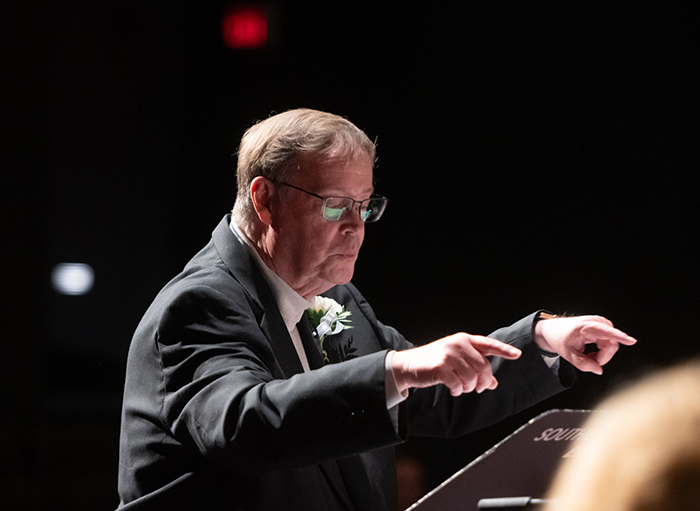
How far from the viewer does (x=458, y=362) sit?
1.08 m

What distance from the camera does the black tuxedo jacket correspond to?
1.15 meters

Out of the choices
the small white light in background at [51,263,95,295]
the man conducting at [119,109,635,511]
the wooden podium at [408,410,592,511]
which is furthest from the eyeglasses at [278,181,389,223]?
the small white light in background at [51,263,95,295]

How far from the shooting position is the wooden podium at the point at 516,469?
978 millimetres

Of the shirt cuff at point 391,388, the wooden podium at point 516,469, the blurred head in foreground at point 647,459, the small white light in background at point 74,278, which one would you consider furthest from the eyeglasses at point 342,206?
the small white light in background at point 74,278

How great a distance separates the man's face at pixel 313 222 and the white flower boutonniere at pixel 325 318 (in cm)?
13

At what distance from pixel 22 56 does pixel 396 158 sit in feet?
5.77

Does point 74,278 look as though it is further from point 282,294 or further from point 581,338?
point 581,338

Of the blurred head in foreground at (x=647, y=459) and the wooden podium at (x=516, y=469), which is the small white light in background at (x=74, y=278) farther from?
the blurred head in foreground at (x=647, y=459)

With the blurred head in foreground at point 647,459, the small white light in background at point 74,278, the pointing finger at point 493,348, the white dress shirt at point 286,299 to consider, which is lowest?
the small white light in background at point 74,278

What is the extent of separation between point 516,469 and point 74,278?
2.76 meters

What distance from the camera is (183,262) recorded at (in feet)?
10.3

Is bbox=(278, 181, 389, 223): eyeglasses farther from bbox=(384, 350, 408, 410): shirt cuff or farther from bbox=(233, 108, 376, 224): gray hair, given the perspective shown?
bbox=(384, 350, 408, 410): shirt cuff

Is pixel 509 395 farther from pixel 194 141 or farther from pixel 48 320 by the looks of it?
pixel 48 320

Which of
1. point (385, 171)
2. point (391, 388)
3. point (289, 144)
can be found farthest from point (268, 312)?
point (385, 171)
